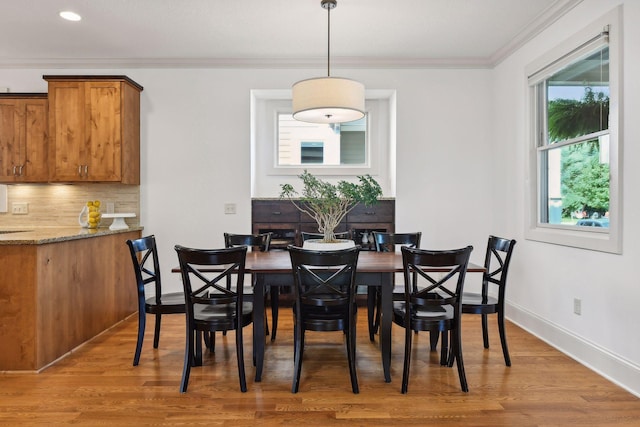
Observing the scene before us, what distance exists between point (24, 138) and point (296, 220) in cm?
284

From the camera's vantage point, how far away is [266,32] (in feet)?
12.3

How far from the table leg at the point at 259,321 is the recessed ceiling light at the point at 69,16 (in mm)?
2695

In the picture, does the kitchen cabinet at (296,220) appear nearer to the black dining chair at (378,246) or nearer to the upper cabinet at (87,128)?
the black dining chair at (378,246)

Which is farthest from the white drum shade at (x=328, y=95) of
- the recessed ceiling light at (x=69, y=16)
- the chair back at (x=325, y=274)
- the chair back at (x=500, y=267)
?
the recessed ceiling light at (x=69, y=16)

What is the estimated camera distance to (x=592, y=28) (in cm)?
283

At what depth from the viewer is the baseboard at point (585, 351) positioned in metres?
2.47

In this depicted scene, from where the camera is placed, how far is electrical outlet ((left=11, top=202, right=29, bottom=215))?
14.6 ft

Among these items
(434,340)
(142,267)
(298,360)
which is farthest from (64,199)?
(434,340)

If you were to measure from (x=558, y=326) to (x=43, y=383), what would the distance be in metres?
3.57

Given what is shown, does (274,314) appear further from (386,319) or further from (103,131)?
(103,131)

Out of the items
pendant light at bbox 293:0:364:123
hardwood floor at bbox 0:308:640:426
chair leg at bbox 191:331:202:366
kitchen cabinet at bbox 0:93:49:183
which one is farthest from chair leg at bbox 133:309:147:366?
kitchen cabinet at bbox 0:93:49:183

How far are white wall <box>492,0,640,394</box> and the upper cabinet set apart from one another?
378 cm

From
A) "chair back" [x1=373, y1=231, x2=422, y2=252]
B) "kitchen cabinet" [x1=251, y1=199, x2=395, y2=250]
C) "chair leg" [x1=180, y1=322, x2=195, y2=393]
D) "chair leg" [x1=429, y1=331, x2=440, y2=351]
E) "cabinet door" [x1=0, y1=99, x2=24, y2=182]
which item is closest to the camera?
"chair leg" [x1=180, y1=322, x2=195, y2=393]

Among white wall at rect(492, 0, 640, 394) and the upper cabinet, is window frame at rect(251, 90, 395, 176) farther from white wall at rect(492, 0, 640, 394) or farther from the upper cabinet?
the upper cabinet
